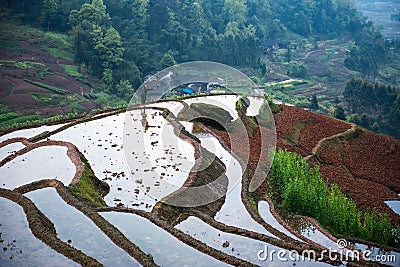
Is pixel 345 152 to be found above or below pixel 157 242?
below

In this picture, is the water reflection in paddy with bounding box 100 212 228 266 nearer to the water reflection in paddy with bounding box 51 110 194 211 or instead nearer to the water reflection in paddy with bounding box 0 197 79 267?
the water reflection in paddy with bounding box 51 110 194 211

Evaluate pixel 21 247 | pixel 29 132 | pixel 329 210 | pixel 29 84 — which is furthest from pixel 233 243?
pixel 29 84

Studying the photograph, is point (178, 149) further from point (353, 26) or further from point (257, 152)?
point (353, 26)

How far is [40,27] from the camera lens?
55.7 metres

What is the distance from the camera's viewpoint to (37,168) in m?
14.9

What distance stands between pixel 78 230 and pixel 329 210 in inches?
292

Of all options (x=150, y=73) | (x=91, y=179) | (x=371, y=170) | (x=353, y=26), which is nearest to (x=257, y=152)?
(x=371, y=170)

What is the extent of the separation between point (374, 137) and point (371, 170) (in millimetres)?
3940

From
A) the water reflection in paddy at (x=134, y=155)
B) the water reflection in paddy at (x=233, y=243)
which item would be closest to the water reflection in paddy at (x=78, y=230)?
the water reflection in paddy at (x=134, y=155)

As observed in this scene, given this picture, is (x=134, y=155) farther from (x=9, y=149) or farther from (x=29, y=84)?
(x=29, y=84)

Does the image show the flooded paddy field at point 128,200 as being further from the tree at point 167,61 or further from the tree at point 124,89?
the tree at point 167,61

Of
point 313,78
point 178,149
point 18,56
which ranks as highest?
point 178,149

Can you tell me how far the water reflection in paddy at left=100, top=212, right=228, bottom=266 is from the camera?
1055 cm

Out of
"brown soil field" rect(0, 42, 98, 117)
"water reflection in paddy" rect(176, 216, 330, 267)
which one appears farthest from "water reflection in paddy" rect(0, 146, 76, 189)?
"brown soil field" rect(0, 42, 98, 117)
